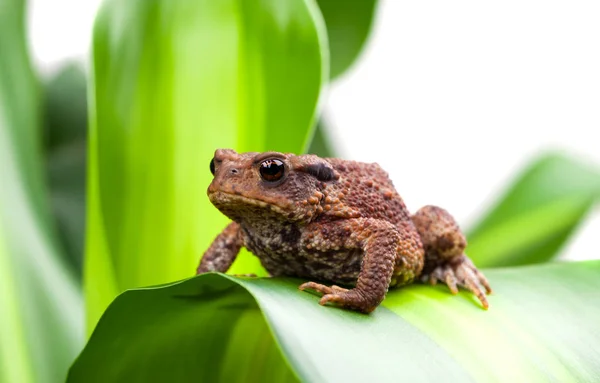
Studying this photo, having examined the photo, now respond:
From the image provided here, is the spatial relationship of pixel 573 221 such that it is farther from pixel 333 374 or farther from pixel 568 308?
pixel 333 374

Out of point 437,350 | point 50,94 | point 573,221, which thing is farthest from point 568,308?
point 50,94

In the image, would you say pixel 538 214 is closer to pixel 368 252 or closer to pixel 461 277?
pixel 461 277

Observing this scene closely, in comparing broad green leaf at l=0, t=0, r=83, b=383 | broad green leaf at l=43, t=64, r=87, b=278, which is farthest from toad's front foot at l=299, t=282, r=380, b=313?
broad green leaf at l=43, t=64, r=87, b=278

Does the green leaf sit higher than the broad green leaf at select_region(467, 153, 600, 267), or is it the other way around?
the green leaf

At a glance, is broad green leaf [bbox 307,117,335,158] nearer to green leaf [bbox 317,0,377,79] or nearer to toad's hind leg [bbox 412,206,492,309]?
green leaf [bbox 317,0,377,79]

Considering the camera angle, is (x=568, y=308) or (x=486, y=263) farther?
(x=486, y=263)

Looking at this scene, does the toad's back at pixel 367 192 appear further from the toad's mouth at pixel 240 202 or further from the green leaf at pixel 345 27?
the green leaf at pixel 345 27
